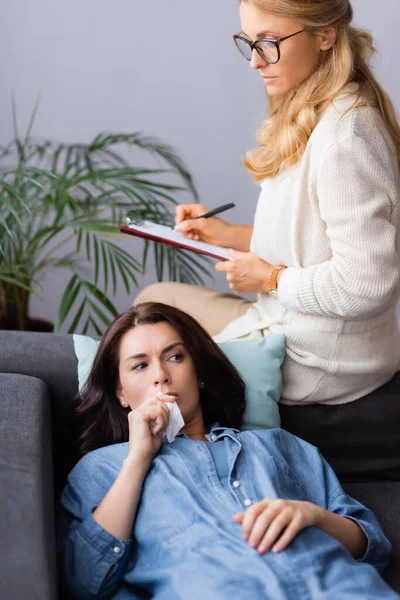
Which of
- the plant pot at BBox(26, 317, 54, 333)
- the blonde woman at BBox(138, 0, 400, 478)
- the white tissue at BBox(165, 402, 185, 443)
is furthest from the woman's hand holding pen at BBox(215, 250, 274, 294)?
the plant pot at BBox(26, 317, 54, 333)

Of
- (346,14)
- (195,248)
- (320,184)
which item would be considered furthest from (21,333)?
(346,14)

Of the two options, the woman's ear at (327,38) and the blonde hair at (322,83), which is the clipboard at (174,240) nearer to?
the blonde hair at (322,83)

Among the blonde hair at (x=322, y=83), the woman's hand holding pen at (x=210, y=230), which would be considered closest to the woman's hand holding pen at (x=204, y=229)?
the woman's hand holding pen at (x=210, y=230)

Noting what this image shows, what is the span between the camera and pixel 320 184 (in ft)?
Result: 5.60

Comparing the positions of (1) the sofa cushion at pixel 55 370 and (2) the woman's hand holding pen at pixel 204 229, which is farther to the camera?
(2) the woman's hand holding pen at pixel 204 229

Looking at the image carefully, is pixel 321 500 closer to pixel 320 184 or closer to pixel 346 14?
pixel 320 184

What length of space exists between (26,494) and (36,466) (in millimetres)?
86

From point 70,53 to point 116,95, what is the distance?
0.69 feet

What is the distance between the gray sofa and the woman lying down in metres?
0.09

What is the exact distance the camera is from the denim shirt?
136 centimetres

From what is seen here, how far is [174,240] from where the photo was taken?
2.03 meters

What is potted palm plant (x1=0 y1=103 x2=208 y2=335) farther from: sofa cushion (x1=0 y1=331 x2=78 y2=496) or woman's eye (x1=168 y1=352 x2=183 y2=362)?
woman's eye (x1=168 y1=352 x2=183 y2=362)

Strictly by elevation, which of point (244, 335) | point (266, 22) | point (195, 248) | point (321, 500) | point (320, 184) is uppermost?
point (266, 22)

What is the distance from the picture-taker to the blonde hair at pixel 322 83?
1660 millimetres
